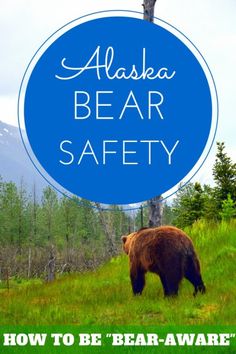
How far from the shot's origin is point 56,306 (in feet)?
33.3

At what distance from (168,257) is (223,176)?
1321cm

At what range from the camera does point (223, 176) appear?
22016 millimetres

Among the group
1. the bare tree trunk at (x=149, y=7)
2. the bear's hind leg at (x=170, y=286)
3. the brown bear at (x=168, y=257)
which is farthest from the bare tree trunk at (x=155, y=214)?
the bare tree trunk at (x=149, y=7)

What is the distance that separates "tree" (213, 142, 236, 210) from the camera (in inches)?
860

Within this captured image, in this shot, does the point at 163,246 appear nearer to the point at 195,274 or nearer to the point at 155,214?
the point at 195,274

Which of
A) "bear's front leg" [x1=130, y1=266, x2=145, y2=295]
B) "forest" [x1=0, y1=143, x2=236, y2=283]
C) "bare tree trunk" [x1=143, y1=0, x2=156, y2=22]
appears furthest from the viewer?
"forest" [x1=0, y1=143, x2=236, y2=283]

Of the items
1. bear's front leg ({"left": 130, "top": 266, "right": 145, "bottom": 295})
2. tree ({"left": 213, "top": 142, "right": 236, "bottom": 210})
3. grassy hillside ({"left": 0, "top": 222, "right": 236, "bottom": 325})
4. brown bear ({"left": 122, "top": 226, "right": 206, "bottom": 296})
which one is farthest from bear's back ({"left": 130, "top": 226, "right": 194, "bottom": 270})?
tree ({"left": 213, "top": 142, "right": 236, "bottom": 210})

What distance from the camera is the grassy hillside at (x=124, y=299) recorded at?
885 centimetres

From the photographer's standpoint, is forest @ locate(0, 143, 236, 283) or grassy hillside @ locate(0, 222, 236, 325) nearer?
grassy hillside @ locate(0, 222, 236, 325)

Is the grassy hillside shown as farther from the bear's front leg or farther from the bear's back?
the bear's back

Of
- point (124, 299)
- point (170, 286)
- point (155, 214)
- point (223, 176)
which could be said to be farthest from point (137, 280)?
point (223, 176)

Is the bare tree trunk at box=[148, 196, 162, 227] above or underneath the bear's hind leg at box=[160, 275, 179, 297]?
above

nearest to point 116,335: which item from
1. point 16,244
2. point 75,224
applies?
point 16,244

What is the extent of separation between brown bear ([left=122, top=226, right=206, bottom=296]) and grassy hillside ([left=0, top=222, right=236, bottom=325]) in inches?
11.9
